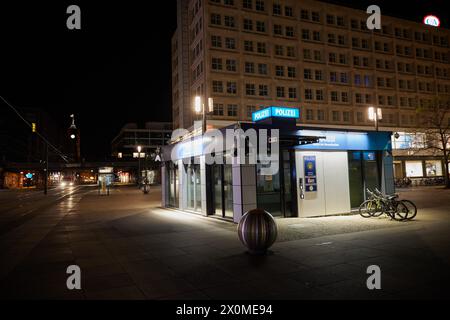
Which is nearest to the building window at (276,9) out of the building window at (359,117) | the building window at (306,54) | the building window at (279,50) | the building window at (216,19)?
the building window at (279,50)

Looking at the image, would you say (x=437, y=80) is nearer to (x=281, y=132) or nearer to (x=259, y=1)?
(x=259, y=1)

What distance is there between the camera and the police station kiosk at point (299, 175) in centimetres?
1412

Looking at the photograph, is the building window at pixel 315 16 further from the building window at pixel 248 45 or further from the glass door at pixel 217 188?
the glass door at pixel 217 188

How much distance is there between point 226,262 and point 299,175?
8.03 meters

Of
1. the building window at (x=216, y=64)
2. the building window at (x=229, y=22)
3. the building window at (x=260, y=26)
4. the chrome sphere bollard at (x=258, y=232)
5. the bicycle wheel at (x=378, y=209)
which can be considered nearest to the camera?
the chrome sphere bollard at (x=258, y=232)

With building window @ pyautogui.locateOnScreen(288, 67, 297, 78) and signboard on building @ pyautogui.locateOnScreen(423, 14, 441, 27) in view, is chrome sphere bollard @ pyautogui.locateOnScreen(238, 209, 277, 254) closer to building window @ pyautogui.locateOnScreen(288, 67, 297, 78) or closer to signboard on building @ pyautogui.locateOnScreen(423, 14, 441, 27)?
building window @ pyautogui.locateOnScreen(288, 67, 297, 78)

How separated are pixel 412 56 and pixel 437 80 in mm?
6851

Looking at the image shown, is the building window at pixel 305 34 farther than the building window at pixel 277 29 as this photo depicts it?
Yes

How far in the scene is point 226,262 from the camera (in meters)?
8.02

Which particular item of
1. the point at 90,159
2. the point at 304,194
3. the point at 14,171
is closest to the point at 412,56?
the point at 304,194

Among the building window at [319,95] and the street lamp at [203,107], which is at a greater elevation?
the building window at [319,95]

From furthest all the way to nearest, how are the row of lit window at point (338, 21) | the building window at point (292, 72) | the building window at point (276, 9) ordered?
the building window at point (292, 72) < the building window at point (276, 9) < the row of lit window at point (338, 21)

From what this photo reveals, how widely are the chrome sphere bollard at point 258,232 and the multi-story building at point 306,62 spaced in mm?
39506
